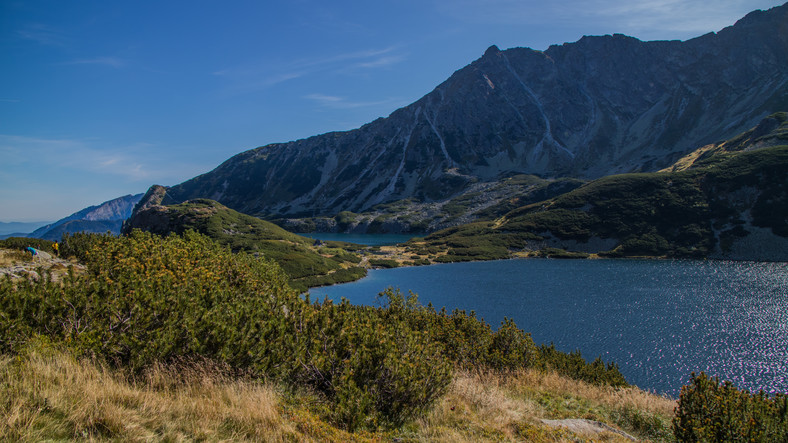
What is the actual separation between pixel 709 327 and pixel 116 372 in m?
64.4

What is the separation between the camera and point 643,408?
1521 cm

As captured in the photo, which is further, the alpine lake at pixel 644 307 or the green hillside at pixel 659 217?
the green hillside at pixel 659 217

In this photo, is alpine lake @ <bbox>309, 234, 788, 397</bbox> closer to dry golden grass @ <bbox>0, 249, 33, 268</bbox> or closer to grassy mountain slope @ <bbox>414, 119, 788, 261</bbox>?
grassy mountain slope @ <bbox>414, 119, 788, 261</bbox>

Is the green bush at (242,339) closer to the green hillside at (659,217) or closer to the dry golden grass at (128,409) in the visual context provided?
the dry golden grass at (128,409)

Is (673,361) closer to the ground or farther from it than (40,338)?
closer to the ground

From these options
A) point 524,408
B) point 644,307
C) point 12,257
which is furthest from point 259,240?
point 524,408

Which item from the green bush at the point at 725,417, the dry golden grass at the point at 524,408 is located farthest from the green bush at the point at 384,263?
the green bush at the point at 725,417

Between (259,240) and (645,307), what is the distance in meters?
112

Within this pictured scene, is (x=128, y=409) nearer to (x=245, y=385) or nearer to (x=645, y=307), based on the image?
(x=245, y=385)

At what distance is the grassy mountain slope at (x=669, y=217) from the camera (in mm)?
113062

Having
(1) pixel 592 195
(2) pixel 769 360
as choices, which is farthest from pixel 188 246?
(1) pixel 592 195

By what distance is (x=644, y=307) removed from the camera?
60062mm

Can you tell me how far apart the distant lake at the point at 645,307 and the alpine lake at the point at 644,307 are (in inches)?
5.4

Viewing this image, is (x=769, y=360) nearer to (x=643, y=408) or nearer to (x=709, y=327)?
(x=709, y=327)
